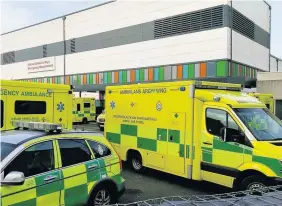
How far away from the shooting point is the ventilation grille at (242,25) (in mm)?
27584

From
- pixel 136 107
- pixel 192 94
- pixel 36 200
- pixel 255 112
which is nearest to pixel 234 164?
pixel 255 112

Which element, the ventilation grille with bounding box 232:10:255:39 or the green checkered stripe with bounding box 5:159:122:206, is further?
the ventilation grille with bounding box 232:10:255:39

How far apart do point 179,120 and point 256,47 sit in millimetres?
27494

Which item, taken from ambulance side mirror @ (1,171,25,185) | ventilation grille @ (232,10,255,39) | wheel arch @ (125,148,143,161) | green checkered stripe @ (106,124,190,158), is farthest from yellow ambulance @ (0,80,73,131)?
ventilation grille @ (232,10,255,39)

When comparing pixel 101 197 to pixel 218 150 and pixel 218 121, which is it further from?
pixel 218 121

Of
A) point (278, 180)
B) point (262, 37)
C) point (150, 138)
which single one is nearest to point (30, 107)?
point (150, 138)

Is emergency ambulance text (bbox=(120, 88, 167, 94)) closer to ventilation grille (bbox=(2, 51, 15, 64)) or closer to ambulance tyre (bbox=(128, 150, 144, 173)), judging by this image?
ambulance tyre (bbox=(128, 150, 144, 173))

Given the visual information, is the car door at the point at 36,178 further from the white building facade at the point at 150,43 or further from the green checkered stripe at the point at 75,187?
the white building facade at the point at 150,43

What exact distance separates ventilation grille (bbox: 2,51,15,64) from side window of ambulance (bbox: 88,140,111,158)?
47101 mm

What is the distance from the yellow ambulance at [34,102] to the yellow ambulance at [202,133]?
6.97 feet

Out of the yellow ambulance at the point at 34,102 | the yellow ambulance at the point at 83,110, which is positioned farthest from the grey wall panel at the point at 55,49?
the yellow ambulance at the point at 34,102

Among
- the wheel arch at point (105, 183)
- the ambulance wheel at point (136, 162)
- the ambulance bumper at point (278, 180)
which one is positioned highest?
the wheel arch at point (105, 183)

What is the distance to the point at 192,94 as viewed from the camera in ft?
24.3

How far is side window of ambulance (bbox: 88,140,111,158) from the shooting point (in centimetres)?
513
